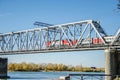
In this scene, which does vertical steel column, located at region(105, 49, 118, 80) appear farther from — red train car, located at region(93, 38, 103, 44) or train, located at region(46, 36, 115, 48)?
red train car, located at region(93, 38, 103, 44)

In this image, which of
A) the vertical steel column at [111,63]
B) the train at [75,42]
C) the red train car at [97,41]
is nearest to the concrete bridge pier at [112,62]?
the vertical steel column at [111,63]

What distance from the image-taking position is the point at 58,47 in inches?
3164

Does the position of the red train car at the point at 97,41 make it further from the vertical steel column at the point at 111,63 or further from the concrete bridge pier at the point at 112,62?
the vertical steel column at the point at 111,63

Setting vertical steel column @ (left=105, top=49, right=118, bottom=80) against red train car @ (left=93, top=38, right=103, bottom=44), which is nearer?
vertical steel column @ (left=105, top=49, right=118, bottom=80)

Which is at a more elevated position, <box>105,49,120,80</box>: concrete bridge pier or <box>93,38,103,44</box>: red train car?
<box>93,38,103,44</box>: red train car

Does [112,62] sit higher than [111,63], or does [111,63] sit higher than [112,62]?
[112,62]

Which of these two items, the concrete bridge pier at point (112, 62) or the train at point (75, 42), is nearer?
the concrete bridge pier at point (112, 62)

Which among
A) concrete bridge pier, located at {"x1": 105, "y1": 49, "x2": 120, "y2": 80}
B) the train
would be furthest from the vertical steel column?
the train

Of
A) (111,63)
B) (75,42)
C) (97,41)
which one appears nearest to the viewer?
(111,63)

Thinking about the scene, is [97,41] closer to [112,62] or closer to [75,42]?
[75,42]

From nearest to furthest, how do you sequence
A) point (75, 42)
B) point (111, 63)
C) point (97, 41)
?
point (111, 63) → point (97, 41) → point (75, 42)

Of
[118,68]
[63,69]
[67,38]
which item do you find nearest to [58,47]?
[67,38]

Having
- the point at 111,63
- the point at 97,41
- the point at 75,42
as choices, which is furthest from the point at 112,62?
the point at 75,42

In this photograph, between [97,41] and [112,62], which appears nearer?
[112,62]
